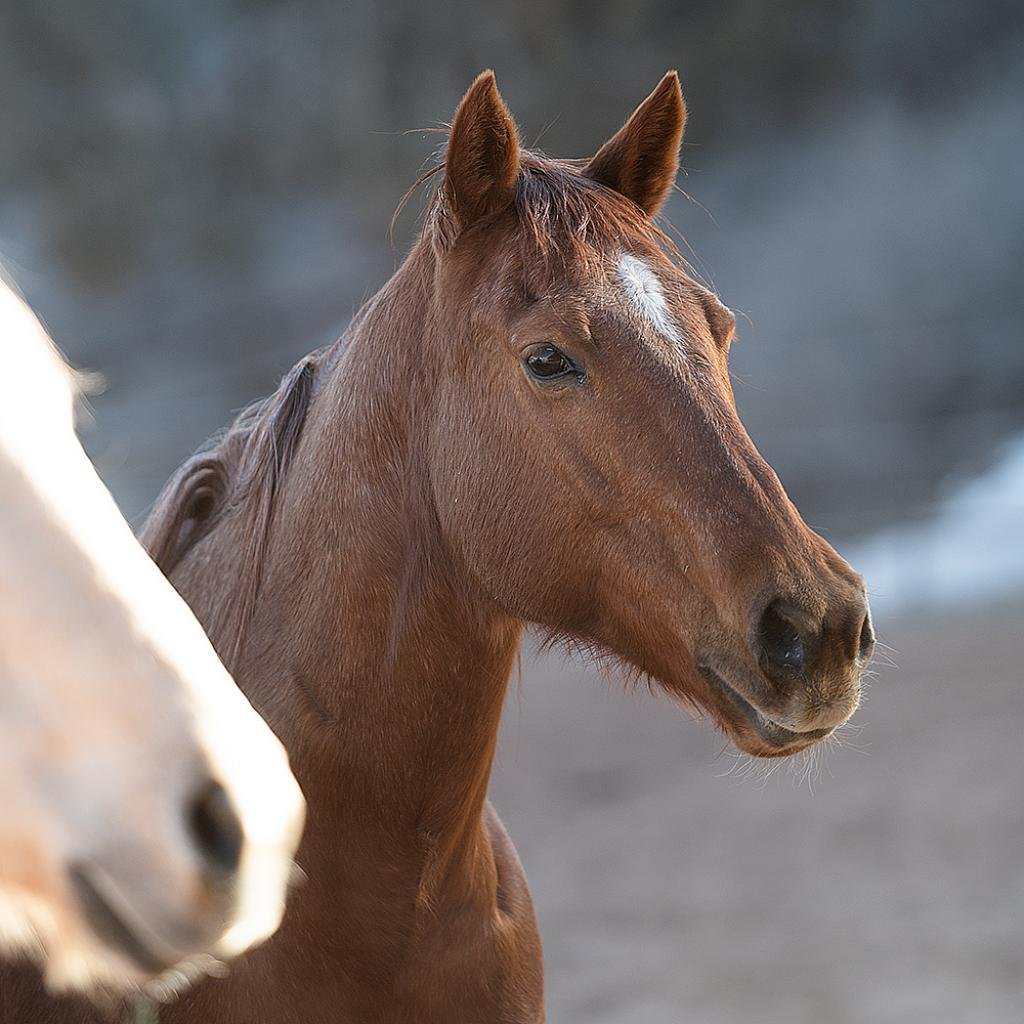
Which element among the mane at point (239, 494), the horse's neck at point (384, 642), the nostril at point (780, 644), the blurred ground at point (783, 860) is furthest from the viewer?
the blurred ground at point (783, 860)

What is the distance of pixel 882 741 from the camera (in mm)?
4672

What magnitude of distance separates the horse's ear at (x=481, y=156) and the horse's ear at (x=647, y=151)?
17 centimetres

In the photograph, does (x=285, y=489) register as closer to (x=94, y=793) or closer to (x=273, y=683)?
(x=273, y=683)

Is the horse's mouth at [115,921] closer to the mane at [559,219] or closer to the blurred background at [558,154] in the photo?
the mane at [559,219]

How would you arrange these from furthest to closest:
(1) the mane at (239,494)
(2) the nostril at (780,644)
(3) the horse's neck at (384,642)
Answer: (1) the mane at (239,494)
(3) the horse's neck at (384,642)
(2) the nostril at (780,644)

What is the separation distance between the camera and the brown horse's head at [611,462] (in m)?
1.27

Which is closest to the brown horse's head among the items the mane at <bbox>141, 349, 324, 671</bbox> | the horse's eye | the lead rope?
the horse's eye

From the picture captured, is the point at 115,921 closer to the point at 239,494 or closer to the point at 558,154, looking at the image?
the point at 239,494

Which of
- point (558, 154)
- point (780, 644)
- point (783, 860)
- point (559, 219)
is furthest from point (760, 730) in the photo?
point (558, 154)

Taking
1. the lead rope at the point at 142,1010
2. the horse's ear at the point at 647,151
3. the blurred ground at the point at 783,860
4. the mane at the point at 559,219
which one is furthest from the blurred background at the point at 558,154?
the lead rope at the point at 142,1010

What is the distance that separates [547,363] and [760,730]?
0.47m

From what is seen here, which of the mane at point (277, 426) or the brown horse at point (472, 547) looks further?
the mane at point (277, 426)

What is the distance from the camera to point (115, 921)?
2.41ft

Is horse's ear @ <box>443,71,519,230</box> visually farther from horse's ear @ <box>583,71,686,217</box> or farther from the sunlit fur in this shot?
the sunlit fur
